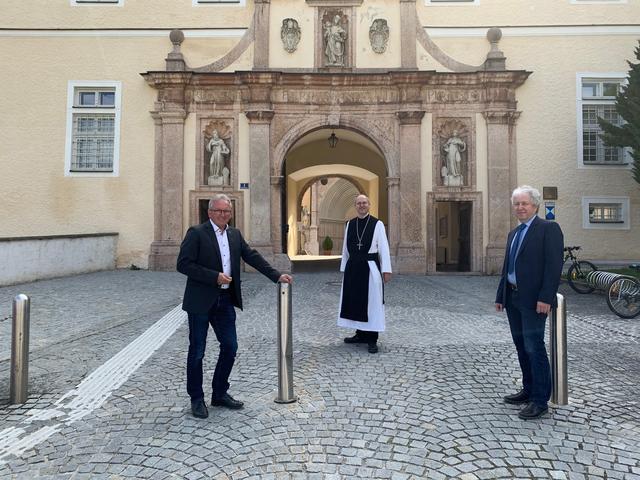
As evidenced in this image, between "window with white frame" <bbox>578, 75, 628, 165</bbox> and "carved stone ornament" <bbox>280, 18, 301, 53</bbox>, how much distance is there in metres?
8.95

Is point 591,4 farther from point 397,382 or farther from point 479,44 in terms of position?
point 397,382

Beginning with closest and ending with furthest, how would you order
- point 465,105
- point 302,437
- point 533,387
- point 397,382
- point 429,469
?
point 429,469, point 302,437, point 533,387, point 397,382, point 465,105

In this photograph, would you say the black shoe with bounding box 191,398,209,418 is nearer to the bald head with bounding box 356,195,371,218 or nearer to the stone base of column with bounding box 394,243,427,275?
the bald head with bounding box 356,195,371,218

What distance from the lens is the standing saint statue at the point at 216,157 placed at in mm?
14375

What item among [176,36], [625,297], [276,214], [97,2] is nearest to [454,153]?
[276,214]

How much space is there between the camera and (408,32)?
47.6 feet

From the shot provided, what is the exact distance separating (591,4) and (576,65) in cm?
207

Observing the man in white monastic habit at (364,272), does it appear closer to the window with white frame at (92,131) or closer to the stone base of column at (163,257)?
→ the stone base of column at (163,257)

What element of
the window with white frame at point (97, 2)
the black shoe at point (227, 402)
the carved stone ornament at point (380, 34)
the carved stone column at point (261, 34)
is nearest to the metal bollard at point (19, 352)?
the black shoe at point (227, 402)

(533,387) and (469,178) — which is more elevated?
(469,178)

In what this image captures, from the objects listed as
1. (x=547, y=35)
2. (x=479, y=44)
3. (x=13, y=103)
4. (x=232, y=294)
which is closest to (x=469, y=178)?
(x=479, y=44)

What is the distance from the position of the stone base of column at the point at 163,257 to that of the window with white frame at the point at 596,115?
513 inches

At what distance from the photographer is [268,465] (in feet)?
8.98

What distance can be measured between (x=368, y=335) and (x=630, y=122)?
36.3 ft
